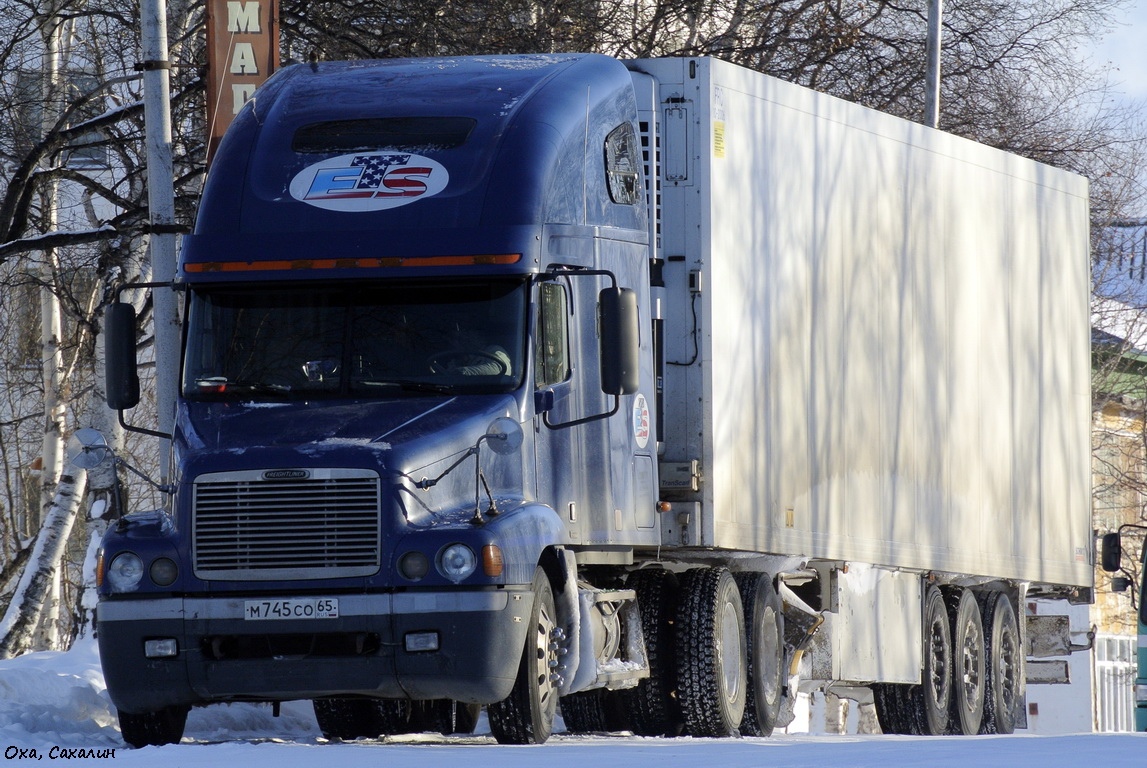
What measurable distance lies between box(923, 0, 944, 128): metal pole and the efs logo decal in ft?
49.7

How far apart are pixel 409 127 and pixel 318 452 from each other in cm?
214

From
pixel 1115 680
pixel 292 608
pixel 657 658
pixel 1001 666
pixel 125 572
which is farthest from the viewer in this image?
pixel 1115 680

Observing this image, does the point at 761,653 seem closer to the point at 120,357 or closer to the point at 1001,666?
the point at 120,357

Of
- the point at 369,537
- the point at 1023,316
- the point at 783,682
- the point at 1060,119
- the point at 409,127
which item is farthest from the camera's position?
the point at 1060,119

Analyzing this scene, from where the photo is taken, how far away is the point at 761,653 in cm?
1415

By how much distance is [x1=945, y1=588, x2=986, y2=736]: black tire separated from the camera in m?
17.7

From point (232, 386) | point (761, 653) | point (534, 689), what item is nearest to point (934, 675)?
point (761, 653)

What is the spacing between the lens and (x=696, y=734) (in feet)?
43.7

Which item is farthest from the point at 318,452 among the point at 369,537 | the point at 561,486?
the point at 561,486

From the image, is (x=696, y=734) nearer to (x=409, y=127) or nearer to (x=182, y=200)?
(x=409, y=127)

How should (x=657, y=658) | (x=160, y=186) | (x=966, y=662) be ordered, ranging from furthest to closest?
1. (x=966, y=662)
2. (x=160, y=186)
3. (x=657, y=658)

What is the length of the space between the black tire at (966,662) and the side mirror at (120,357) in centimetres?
851

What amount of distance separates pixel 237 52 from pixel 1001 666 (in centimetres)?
839

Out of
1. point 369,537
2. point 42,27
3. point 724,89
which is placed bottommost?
→ point 369,537
